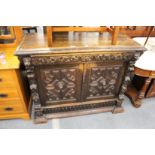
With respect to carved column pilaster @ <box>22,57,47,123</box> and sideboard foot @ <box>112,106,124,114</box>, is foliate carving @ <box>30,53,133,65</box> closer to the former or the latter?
carved column pilaster @ <box>22,57,47,123</box>

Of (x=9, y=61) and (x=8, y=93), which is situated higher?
(x=9, y=61)

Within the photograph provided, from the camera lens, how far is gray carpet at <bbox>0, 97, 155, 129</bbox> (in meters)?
1.59

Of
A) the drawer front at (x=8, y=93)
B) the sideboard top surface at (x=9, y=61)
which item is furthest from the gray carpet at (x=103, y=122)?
the sideboard top surface at (x=9, y=61)

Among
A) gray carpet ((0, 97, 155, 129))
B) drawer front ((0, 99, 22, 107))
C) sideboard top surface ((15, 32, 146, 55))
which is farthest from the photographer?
gray carpet ((0, 97, 155, 129))

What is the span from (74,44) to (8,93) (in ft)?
2.66

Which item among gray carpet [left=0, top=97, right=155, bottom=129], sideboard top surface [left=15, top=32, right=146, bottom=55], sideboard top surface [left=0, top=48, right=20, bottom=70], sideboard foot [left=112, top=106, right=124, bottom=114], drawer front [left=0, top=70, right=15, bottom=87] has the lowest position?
gray carpet [left=0, top=97, right=155, bottom=129]

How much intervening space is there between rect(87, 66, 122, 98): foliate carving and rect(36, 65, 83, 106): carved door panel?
0.44 feet

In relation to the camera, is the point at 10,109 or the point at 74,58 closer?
the point at 74,58

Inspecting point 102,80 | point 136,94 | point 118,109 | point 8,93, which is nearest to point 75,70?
point 102,80

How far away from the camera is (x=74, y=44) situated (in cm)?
119

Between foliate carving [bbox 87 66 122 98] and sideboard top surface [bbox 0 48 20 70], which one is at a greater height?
sideboard top surface [bbox 0 48 20 70]

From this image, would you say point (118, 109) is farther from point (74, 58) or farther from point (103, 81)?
point (74, 58)

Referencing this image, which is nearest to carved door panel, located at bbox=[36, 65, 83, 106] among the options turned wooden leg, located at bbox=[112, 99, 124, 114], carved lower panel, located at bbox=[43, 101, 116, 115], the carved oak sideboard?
the carved oak sideboard
